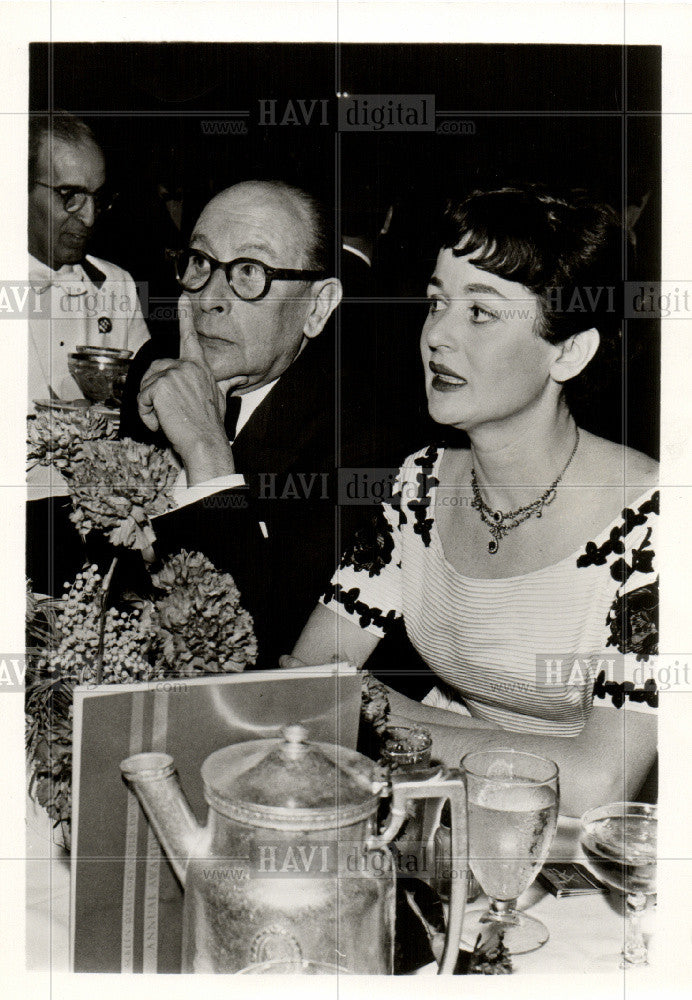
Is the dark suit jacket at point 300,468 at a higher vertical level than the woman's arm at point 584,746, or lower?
higher

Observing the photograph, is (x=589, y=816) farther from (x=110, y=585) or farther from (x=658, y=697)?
(x=110, y=585)

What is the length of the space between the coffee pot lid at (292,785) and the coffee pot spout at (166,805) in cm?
5

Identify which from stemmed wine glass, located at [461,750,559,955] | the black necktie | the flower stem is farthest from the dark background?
stemmed wine glass, located at [461,750,559,955]

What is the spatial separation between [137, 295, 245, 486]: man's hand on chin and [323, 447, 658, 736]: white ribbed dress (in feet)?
0.62

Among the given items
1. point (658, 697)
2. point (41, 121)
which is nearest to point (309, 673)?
point (658, 697)

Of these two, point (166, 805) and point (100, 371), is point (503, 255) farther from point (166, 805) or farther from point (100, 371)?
point (166, 805)

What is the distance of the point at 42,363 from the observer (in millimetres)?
1014

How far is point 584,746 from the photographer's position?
957 millimetres

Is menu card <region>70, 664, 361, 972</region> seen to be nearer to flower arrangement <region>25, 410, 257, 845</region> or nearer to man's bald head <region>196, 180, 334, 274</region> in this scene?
flower arrangement <region>25, 410, 257, 845</region>

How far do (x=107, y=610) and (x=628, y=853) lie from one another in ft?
2.11

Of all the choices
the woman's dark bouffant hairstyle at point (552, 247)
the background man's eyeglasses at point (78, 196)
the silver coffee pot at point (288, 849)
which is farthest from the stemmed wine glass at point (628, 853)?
the background man's eyeglasses at point (78, 196)

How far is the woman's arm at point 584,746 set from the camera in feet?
3.11

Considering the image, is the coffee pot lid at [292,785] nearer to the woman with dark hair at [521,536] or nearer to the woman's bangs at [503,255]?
the woman with dark hair at [521,536]

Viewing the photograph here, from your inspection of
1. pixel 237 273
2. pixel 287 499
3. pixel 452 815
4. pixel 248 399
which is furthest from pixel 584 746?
pixel 237 273
